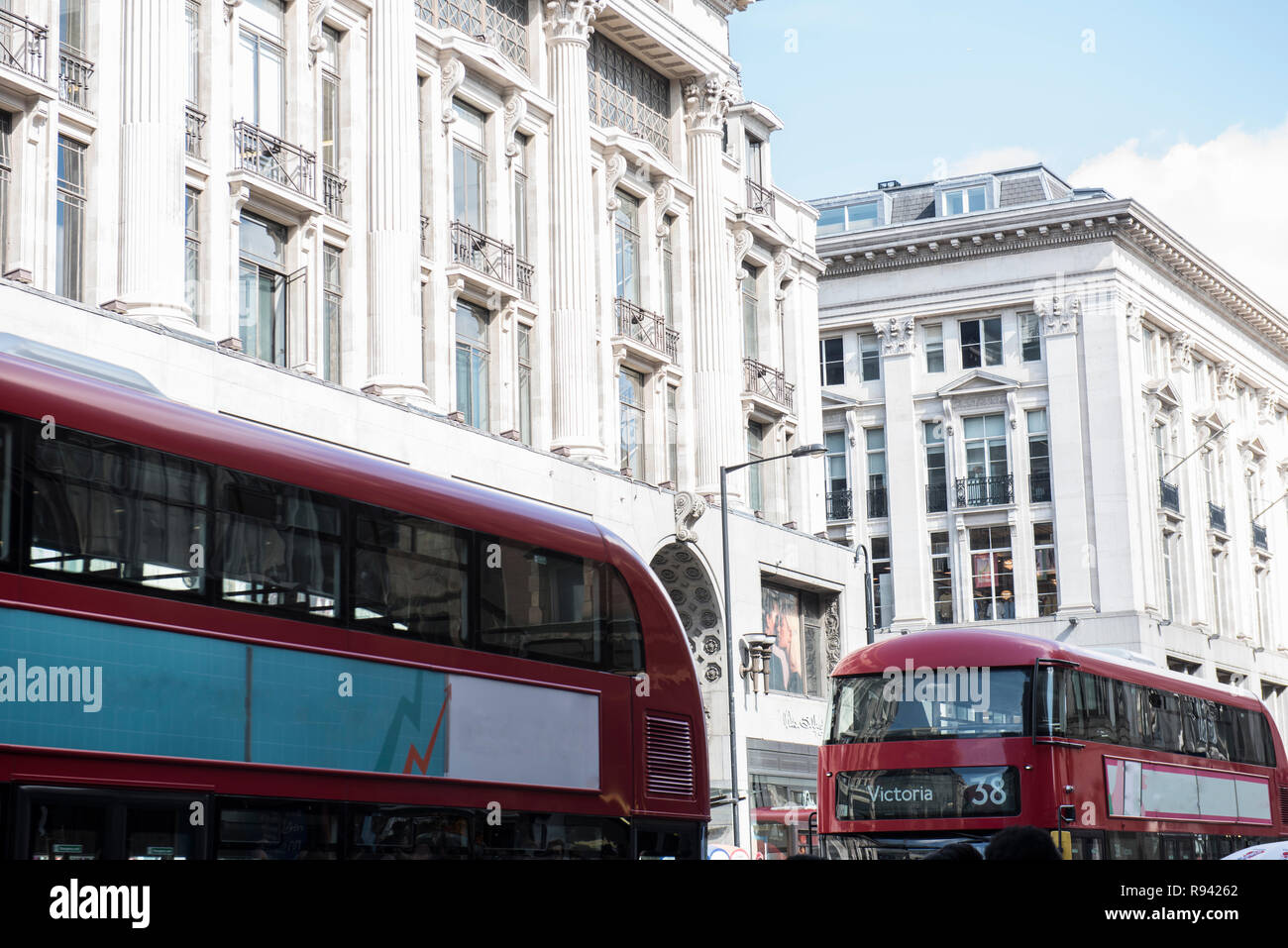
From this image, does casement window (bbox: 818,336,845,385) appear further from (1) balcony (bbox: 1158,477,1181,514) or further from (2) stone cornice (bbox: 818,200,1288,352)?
(1) balcony (bbox: 1158,477,1181,514)

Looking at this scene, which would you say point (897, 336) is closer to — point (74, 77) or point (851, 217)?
point (851, 217)

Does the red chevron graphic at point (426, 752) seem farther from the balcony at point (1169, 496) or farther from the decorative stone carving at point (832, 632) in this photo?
the balcony at point (1169, 496)

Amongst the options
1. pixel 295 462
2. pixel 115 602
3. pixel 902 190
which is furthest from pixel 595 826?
pixel 902 190

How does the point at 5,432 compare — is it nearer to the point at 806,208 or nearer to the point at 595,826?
the point at 595,826

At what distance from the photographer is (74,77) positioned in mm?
24203

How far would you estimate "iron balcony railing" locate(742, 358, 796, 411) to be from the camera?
42.7m

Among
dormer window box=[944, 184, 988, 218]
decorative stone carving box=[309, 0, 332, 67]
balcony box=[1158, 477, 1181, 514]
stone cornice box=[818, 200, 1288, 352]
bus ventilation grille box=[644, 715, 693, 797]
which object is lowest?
bus ventilation grille box=[644, 715, 693, 797]

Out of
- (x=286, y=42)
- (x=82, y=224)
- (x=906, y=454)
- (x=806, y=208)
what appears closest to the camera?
(x=82, y=224)

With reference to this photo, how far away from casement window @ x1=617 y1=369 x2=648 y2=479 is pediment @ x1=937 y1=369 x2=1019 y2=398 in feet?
82.6

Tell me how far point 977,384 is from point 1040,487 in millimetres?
4488

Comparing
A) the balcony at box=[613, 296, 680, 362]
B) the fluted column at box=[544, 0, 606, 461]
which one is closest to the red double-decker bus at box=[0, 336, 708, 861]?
the fluted column at box=[544, 0, 606, 461]

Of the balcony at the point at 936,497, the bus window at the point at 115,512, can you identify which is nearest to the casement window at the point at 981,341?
the balcony at the point at 936,497

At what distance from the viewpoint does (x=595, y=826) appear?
13086 mm

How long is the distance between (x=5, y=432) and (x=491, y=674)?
166 inches
